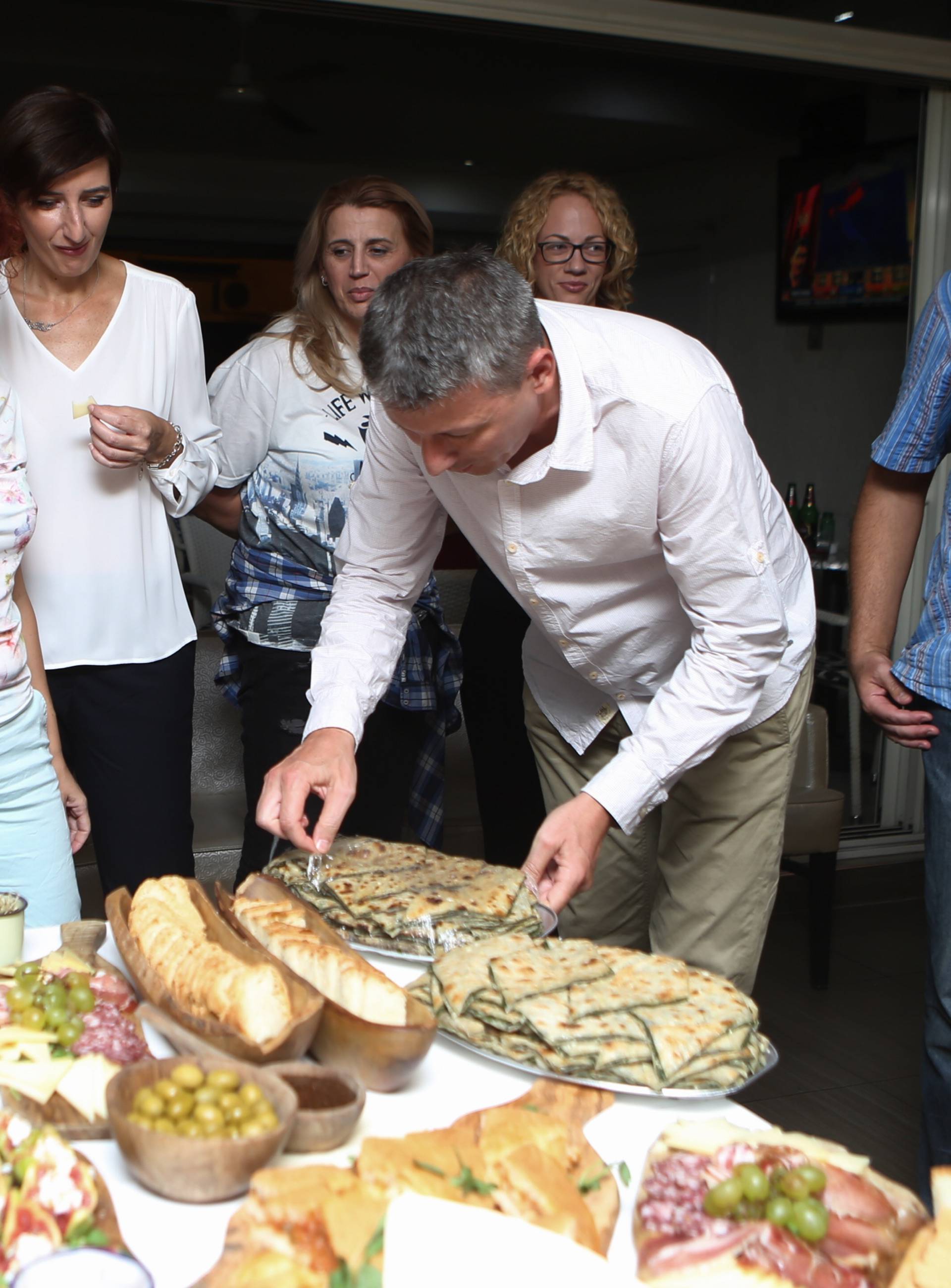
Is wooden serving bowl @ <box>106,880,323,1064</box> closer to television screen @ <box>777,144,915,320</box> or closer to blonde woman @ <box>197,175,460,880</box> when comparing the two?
blonde woman @ <box>197,175,460,880</box>

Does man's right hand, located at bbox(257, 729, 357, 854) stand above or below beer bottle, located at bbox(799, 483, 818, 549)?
below

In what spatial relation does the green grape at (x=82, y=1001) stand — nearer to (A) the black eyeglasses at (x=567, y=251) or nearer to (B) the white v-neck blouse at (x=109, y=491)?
(B) the white v-neck blouse at (x=109, y=491)

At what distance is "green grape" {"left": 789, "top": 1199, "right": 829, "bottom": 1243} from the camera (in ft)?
2.83

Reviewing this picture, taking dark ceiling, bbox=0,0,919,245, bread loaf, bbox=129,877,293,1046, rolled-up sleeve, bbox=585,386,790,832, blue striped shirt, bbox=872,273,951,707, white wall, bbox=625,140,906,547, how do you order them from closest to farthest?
1. bread loaf, bbox=129,877,293,1046
2. rolled-up sleeve, bbox=585,386,790,832
3. blue striped shirt, bbox=872,273,951,707
4. dark ceiling, bbox=0,0,919,245
5. white wall, bbox=625,140,906,547

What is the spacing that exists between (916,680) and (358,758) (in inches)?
39.6

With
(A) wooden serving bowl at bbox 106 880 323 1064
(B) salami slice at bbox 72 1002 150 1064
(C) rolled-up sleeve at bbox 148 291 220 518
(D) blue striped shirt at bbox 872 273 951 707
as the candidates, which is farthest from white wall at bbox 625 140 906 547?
(B) salami slice at bbox 72 1002 150 1064

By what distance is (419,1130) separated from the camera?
40.8 inches

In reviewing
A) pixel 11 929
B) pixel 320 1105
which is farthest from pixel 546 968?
pixel 11 929

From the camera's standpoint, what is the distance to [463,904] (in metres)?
1.38

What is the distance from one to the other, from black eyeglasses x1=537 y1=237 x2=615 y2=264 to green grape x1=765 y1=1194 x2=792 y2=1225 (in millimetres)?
2016

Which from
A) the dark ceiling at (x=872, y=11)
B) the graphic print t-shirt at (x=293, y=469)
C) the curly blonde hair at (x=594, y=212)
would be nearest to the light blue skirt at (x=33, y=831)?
the graphic print t-shirt at (x=293, y=469)

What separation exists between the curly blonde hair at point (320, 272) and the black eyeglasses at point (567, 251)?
25cm

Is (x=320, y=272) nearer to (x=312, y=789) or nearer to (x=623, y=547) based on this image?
(x=623, y=547)

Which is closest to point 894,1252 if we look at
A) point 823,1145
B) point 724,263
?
point 823,1145
